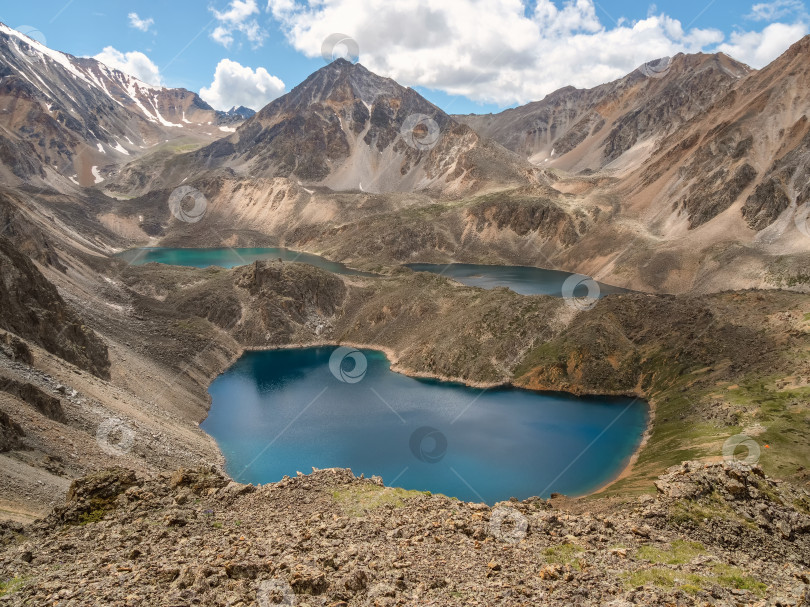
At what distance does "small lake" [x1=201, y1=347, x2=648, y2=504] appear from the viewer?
171 ft

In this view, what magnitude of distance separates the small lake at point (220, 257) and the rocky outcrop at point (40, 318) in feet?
321

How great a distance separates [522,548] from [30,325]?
48.2 metres

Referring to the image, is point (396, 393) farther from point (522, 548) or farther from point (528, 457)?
point (522, 548)

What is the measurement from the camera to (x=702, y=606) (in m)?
16.6

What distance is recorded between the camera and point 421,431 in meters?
62.3

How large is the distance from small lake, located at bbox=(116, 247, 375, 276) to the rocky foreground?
127 metres

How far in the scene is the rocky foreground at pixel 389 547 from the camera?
18.0 meters

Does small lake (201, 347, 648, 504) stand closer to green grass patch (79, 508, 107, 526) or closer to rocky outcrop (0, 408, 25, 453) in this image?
rocky outcrop (0, 408, 25, 453)

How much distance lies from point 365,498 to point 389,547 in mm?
8068

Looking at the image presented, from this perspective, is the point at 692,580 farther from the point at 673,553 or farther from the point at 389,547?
Result: the point at 389,547

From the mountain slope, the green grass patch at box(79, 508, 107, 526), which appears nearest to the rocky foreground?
the green grass patch at box(79, 508, 107, 526)

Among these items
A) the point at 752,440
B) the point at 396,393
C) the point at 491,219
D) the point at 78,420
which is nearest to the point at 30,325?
the point at 78,420

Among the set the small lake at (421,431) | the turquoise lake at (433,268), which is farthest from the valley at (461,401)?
the turquoise lake at (433,268)

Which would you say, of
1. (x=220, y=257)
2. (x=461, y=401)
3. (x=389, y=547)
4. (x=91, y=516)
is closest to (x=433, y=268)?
(x=220, y=257)
